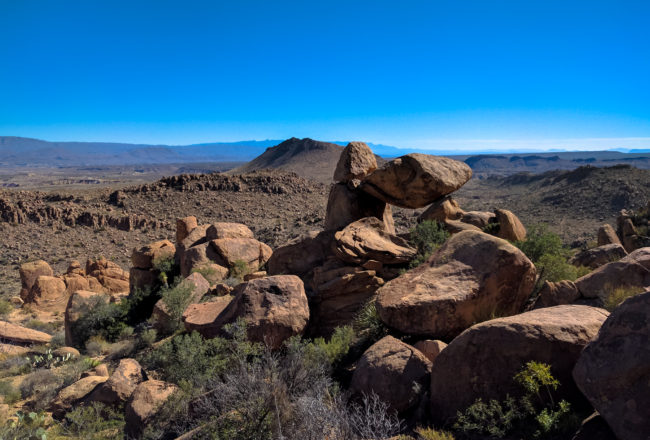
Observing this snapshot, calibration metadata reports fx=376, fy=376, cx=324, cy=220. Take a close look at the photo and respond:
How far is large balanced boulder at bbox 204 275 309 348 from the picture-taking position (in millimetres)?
8180

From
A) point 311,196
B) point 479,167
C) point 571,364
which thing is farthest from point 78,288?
point 479,167

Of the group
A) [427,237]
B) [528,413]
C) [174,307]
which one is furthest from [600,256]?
[174,307]

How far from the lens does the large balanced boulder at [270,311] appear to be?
8180mm

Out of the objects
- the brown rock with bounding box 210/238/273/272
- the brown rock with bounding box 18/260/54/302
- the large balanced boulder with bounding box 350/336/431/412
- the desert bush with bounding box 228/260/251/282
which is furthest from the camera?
the brown rock with bounding box 18/260/54/302

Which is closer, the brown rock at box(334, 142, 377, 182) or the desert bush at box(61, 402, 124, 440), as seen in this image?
the desert bush at box(61, 402, 124, 440)

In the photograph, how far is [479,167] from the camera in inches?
7810

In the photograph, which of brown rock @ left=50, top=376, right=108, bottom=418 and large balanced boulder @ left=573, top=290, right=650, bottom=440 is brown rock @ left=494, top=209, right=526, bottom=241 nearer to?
large balanced boulder @ left=573, top=290, right=650, bottom=440

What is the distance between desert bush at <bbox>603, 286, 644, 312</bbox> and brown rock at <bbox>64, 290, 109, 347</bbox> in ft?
50.5

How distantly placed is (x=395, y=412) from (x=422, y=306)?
199 centimetres

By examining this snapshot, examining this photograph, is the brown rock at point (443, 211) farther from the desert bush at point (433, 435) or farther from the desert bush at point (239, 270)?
the desert bush at point (433, 435)

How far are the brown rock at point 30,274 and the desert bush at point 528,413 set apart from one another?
23.5 m

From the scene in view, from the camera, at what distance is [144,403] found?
716 cm

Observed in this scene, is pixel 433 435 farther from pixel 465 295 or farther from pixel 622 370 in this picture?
pixel 465 295

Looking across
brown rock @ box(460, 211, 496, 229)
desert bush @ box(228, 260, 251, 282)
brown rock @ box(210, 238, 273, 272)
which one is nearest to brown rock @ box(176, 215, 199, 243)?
brown rock @ box(210, 238, 273, 272)
